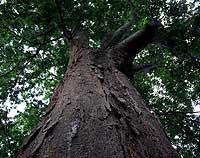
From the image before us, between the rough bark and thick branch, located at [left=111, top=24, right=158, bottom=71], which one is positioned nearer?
the rough bark

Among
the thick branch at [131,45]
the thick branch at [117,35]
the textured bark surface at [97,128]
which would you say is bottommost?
the textured bark surface at [97,128]

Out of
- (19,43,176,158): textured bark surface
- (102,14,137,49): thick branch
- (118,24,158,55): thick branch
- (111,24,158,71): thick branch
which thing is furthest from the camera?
(102,14,137,49): thick branch

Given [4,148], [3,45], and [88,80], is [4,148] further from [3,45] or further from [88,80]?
[88,80]

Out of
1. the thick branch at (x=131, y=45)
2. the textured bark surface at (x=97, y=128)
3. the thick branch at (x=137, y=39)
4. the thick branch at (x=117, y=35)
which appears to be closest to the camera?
the textured bark surface at (x=97, y=128)

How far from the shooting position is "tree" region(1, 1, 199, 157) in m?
1.88

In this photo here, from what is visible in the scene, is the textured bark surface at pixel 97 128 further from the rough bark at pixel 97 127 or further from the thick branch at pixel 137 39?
the thick branch at pixel 137 39

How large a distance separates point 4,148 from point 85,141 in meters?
5.15

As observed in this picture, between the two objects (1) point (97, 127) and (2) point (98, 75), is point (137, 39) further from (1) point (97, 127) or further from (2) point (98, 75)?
(1) point (97, 127)

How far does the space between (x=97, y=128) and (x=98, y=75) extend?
1427 mm

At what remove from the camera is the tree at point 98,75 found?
1879mm

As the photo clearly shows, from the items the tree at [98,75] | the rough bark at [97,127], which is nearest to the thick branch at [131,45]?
the tree at [98,75]

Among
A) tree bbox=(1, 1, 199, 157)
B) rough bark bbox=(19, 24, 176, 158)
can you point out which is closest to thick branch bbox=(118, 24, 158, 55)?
tree bbox=(1, 1, 199, 157)

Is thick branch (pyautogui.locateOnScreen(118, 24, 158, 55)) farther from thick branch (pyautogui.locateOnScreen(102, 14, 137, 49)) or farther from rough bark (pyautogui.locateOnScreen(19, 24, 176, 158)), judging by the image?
rough bark (pyautogui.locateOnScreen(19, 24, 176, 158))

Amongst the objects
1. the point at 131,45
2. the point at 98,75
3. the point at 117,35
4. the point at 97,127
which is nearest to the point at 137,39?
the point at 131,45
